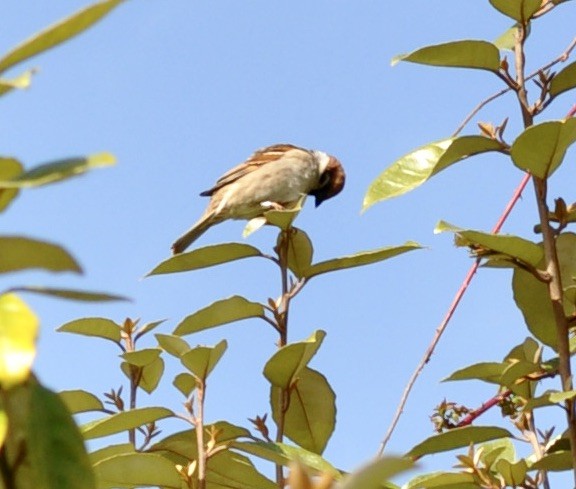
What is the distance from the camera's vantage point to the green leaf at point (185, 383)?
2.30 m

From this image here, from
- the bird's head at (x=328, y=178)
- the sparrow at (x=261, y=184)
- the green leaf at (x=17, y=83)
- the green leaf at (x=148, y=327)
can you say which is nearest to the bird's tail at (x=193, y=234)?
the sparrow at (x=261, y=184)

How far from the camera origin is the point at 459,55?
2.27 m

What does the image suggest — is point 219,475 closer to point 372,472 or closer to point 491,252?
point 491,252

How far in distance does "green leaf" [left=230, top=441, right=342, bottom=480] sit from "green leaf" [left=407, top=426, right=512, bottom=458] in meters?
0.25

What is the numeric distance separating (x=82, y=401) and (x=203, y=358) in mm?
420

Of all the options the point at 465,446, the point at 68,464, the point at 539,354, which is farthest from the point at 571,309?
the point at 68,464

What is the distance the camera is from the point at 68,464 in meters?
0.84

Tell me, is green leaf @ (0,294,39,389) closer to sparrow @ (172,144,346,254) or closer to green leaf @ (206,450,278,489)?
green leaf @ (206,450,278,489)

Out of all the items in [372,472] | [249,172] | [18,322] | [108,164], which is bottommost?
[372,472]

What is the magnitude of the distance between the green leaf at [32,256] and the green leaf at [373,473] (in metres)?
0.32

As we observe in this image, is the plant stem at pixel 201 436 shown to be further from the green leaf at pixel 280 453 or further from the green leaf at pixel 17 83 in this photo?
the green leaf at pixel 17 83

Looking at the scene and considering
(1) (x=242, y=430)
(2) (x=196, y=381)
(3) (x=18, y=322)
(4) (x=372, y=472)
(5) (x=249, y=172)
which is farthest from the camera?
(5) (x=249, y=172)

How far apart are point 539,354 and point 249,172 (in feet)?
17.0

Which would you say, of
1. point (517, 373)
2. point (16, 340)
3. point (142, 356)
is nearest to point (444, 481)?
point (517, 373)
